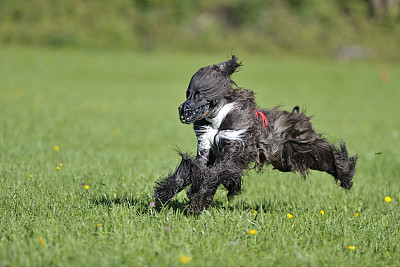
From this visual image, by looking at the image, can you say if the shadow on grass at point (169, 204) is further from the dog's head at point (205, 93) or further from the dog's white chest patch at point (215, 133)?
the dog's head at point (205, 93)

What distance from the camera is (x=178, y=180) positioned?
398cm

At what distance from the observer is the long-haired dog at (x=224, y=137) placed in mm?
3752

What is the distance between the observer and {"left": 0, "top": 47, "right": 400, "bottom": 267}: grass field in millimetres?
3305

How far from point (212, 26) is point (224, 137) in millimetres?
28979

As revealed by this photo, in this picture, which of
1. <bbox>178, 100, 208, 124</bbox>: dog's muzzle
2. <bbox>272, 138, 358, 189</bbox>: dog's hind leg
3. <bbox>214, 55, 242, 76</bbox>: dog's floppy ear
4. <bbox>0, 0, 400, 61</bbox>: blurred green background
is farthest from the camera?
<bbox>0, 0, 400, 61</bbox>: blurred green background

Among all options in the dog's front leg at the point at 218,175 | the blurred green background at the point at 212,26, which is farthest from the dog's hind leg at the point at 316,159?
the blurred green background at the point at 212,26

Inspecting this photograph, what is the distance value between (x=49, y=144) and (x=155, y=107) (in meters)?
6.39

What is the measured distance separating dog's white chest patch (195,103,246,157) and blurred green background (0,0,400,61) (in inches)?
1020

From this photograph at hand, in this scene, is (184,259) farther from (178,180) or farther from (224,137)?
(224,137)

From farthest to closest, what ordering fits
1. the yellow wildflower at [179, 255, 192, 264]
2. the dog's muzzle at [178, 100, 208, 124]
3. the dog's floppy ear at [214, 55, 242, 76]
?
the dog's floppy ear at [214, 55, 242, 76] → the dog's muzzle at [178, 100, 208, 124] → the yellow wildflower at [179, 255, 192, 264]

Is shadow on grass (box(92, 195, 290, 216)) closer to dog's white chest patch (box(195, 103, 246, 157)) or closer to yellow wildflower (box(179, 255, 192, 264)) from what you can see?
dog's white chest patch (box(195, 103, 246, 157))

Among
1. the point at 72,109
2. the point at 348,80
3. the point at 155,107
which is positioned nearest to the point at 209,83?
the point at 72,109

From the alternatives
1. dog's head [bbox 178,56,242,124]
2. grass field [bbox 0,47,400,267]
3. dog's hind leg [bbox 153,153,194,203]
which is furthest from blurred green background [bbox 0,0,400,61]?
dog's head [bbox 178,56,242,124]

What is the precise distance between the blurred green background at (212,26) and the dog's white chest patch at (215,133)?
1020 inches
